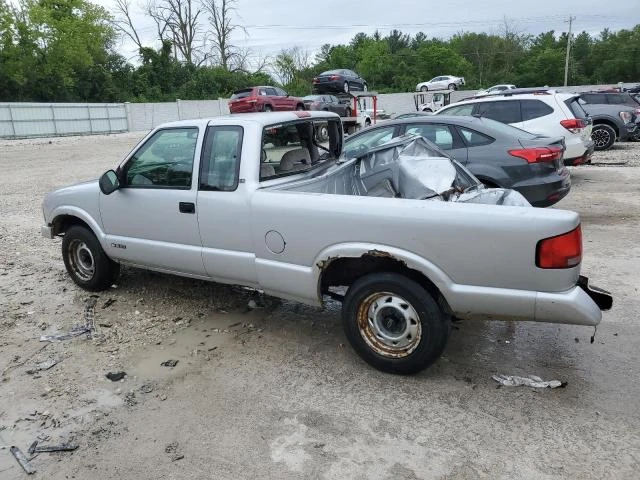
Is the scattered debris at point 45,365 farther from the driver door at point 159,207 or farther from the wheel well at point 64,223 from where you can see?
the wheel well at point 64,223

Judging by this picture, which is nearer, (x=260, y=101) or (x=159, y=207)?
(x=159, y=207)

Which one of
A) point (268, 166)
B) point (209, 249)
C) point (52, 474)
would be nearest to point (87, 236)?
point (209, 249)

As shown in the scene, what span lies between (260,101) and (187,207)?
74.3 feet

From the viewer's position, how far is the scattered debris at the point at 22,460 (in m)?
2.88

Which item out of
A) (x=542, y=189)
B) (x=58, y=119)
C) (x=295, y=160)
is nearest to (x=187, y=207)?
(x=295, y=160)

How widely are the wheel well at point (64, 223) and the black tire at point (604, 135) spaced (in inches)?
584

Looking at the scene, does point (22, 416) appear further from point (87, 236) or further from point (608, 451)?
point (608, 451)

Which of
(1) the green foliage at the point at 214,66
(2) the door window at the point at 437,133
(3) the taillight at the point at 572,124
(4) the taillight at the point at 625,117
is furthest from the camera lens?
(1) the green foliage at the point at 214,66

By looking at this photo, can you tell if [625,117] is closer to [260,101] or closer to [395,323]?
[395,323]

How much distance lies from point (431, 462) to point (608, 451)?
37.8 inches

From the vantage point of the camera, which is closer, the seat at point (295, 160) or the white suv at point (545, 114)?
the seat at point (295, 160)

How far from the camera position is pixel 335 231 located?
11.6ft

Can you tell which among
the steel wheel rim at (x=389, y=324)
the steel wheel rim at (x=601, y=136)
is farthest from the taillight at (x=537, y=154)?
the steel wheel rim at (x=601, y=136)

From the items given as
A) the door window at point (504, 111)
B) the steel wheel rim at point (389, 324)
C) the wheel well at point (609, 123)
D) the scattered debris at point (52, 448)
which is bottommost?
the scattered debris at point (52, 448)
